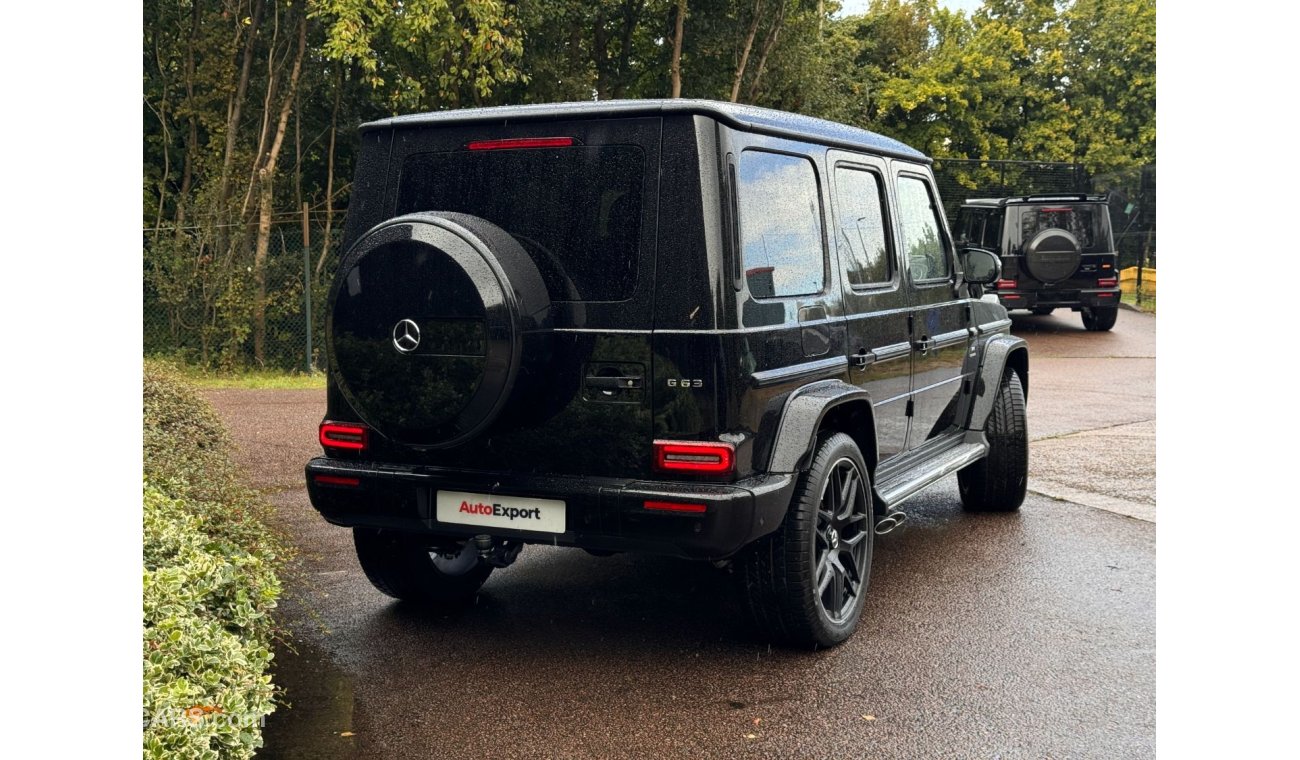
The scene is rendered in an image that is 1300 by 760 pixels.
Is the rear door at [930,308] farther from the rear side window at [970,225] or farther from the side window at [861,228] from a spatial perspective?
the rear side window at [970,225]

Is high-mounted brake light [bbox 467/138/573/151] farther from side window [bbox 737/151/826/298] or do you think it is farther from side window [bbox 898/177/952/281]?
side window [bbox 898/177/952/281]

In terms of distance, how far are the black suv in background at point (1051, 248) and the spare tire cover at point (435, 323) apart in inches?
589

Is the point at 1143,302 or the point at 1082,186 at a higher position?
the point at 1082,186

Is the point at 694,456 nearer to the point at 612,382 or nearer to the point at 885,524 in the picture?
the point at 612,382

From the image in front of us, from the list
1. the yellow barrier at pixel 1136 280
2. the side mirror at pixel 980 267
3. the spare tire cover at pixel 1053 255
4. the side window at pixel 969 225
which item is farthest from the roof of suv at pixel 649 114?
the yellow barrier at pixel 1136 280

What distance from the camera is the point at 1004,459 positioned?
24.4ft

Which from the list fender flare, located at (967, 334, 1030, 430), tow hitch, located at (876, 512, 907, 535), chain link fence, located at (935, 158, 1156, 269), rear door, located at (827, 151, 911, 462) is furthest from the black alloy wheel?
chain link fence, located at (935, 158, 1156, 269)

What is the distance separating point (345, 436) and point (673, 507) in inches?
55.8

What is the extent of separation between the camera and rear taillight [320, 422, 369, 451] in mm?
4891

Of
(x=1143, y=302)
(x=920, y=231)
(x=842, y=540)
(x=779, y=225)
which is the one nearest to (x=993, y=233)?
(x=1143, y=302)

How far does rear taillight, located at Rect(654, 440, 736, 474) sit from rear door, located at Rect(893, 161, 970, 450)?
2007 millimetres

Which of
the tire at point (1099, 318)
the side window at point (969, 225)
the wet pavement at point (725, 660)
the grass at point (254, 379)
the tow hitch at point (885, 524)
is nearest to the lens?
the wet pavement at point (725, 660)

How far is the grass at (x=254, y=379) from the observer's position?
14641 millimetres
